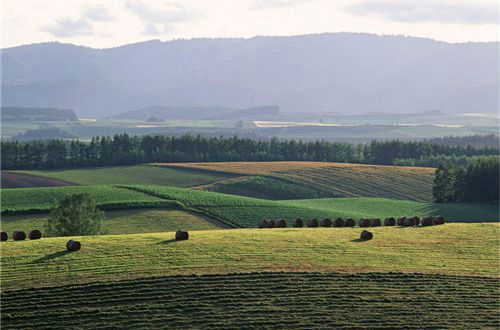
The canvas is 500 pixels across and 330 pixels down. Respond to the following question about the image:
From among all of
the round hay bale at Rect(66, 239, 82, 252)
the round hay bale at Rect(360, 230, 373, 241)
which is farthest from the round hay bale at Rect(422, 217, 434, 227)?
the round hay bale at Rect(66, 239, 82, 252)

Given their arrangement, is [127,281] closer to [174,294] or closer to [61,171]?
[174,294]

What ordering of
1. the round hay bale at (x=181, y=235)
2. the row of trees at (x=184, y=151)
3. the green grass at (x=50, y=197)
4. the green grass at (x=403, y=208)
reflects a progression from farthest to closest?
the row of trees at (x=184, y=151) → the green grass at (x=403, y=208) → the green grass at (x=50, y=197) → the round hay bale at (x=181, y=235)

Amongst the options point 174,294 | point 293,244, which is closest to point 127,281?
point 174,294

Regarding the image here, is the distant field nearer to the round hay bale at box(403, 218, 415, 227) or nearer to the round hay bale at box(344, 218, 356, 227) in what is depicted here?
the round hay bale at box(344, 218, 356, 227)

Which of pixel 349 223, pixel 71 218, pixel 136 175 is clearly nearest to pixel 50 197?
pixel 71 218

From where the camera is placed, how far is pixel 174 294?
52.2 metres

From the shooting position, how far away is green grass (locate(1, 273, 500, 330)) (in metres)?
48.4

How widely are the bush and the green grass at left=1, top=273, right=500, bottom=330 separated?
2388cm

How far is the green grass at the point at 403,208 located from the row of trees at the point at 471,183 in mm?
4959

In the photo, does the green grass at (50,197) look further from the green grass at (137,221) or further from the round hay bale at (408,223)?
the round hay bale at (408,223)

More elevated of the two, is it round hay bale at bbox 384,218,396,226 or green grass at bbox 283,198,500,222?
round hay bale at bbox 384,218,396,226

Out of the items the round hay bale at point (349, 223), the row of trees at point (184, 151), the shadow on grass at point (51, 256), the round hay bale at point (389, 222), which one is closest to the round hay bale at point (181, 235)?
the shadow on grass at point (51, 256)

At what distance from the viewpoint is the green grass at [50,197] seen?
9794 cm

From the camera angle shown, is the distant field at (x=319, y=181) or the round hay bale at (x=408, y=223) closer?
the round hay bale at (x=408, y=223)
